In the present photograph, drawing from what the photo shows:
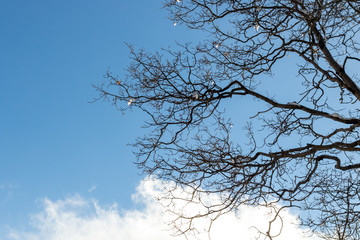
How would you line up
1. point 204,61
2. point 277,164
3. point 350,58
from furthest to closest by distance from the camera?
point 204,61 < point 350,58 < point 277,164

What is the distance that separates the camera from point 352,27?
6.18 metres

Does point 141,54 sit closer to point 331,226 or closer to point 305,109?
point 305,109

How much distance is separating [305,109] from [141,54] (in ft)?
10.5

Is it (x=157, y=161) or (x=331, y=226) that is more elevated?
(x=157, y=161)

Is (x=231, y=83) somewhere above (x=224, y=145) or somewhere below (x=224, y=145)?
above

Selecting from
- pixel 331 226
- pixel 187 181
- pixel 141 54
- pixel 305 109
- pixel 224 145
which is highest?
pixel 141 54

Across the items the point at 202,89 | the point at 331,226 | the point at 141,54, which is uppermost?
the point at 141,54

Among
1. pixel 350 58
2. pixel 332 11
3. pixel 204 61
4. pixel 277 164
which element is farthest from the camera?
pixel 204 61

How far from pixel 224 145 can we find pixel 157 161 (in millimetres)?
1275

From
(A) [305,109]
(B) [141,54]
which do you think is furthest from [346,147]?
(B) [141,54]

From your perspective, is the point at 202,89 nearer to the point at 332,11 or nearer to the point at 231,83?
the point at 231,83

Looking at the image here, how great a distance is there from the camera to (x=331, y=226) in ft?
20.1

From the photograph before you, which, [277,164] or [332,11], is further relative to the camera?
[277,164]

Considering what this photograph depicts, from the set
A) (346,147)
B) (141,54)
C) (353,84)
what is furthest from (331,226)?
(141,54)
